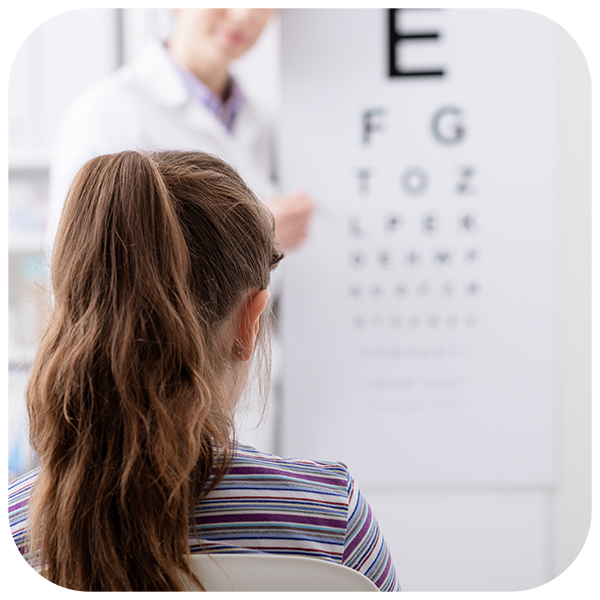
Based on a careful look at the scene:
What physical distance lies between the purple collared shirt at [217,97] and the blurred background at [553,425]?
0.09 metres

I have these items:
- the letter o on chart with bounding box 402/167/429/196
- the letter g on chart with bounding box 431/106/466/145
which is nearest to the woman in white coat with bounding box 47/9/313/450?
the letter o on chart with bounding box 402/167/429/196

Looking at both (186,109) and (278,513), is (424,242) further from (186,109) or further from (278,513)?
(278,513)

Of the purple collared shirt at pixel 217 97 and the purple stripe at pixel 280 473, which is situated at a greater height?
the purple collared shirt at pixel 217 97

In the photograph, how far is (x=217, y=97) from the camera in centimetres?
112

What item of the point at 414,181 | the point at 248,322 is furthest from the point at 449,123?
the point at 248,322

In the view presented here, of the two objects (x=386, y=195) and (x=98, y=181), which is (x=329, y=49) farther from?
(x=98, y=181)

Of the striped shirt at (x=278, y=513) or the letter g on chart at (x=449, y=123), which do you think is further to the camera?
the letter g on chart at (x=449, y=123)

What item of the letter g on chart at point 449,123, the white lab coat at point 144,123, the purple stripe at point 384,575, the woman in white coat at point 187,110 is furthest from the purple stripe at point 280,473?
the letter g on chart at point 449,123

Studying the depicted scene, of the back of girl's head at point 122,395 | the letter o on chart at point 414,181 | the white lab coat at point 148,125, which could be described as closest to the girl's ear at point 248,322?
the back of girl's head at point 122,395

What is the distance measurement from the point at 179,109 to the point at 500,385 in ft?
2.84

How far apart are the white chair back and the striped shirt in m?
0.01

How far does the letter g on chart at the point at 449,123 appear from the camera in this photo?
1.09m

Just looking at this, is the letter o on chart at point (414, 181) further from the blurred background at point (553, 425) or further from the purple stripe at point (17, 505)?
the purple stripe at point (17, 505)

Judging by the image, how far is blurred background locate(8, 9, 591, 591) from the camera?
1.09 meters
